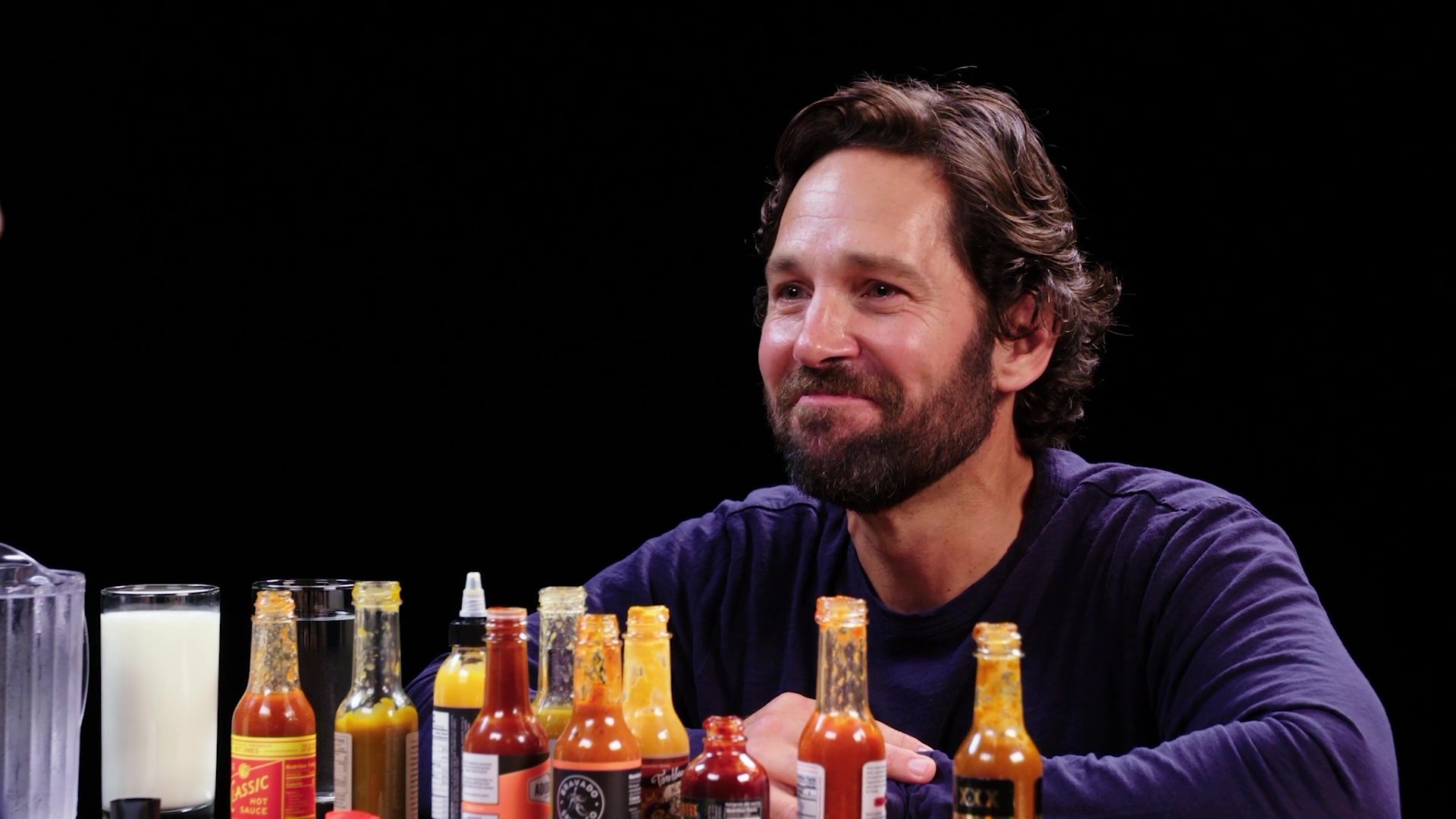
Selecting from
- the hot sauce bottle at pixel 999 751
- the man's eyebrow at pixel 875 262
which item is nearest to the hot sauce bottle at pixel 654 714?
the hot sauce bottle at pixel 999 751

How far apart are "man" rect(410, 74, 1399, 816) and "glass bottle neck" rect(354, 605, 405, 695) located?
441 mm

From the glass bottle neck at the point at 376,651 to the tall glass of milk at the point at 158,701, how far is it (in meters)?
0.30

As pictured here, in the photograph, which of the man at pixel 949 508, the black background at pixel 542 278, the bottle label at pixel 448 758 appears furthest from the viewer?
the black background at pixel 542 278

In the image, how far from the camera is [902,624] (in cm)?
193

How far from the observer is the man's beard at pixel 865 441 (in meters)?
1.84

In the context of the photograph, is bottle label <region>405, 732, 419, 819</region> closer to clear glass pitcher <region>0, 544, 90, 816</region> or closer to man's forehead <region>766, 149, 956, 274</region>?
clear glass pitcher <region>0, 544, 90, 816</region>

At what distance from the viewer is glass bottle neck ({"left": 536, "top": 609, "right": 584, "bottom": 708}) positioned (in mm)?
1223

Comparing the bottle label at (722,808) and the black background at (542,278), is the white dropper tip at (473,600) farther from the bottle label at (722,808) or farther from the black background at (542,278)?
the black background at (542,278)

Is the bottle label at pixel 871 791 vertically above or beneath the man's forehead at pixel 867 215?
beneath

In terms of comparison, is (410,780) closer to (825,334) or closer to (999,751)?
(999,751)

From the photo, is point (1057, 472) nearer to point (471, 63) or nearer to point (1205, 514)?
point (1205, 514)

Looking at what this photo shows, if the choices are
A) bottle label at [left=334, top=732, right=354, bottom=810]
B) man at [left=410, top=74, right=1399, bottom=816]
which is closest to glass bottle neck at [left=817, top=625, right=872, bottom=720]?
bottle label at [left=334, top=732, right=354, bottom=810]

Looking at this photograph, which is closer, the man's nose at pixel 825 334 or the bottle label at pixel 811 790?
the bottle label at pixel 811 790

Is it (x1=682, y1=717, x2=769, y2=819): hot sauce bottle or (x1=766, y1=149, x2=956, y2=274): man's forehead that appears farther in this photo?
(x1=766, y1=149, x2=956, y2=274): man's forehead
